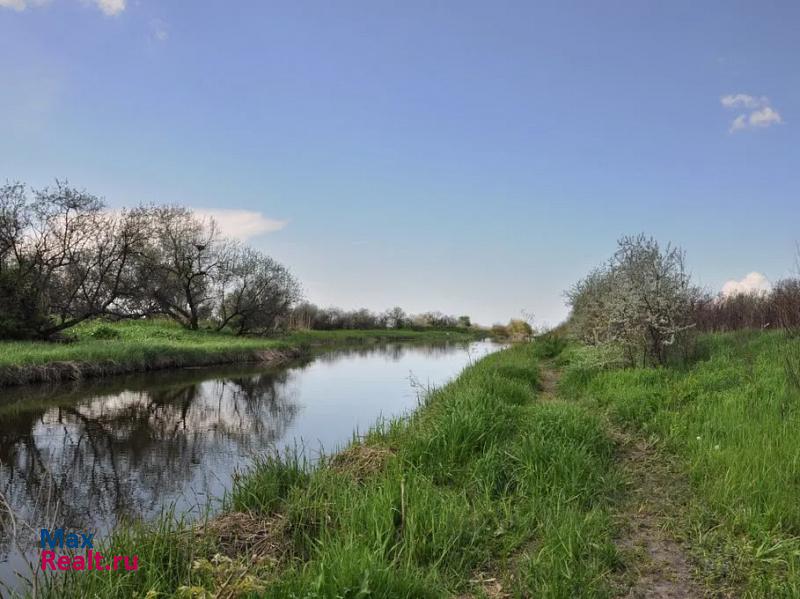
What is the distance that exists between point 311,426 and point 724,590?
377 inches

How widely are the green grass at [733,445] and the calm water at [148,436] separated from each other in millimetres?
4284

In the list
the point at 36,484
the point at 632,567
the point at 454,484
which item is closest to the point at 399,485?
the point at 454,484

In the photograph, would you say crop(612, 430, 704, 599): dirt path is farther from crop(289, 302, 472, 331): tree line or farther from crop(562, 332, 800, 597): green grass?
crop(289, 302, 472, 331): tree line

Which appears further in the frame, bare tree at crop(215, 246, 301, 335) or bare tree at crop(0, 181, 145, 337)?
bare tree at crop(215, 246, 301, 335)

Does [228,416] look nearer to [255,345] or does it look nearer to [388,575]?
[388,575]

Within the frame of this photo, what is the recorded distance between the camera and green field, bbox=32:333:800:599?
3525 millimetres

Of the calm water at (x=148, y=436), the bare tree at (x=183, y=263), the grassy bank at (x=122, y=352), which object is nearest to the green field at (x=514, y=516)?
the calm water at (x=148, y=436)

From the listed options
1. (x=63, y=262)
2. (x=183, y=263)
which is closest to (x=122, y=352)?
(x=63, y=262)

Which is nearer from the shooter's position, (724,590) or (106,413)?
(724,590)

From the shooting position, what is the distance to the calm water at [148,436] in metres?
6.70

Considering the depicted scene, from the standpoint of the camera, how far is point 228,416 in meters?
13.9

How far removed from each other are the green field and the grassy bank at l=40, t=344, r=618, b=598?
16mm

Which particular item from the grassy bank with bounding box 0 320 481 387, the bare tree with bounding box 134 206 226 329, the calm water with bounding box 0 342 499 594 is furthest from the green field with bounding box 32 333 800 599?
the bare tree with bounding box 134 206 226 329

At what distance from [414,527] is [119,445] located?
818 centimetres
